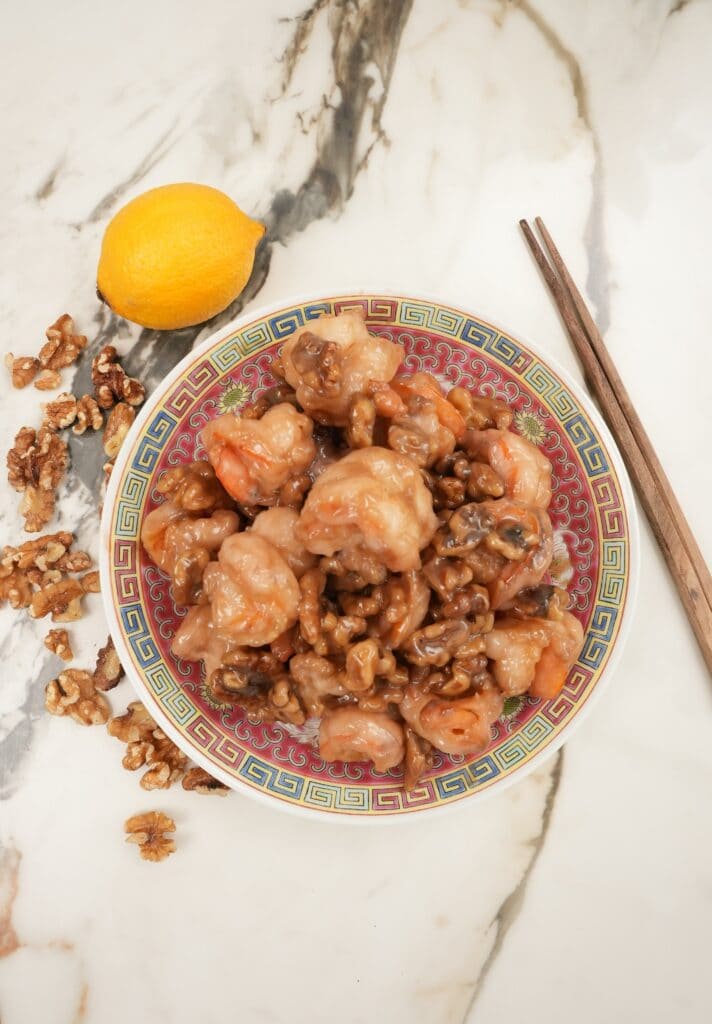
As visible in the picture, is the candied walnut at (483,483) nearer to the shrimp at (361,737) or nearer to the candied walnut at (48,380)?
the shrimp at (361,737)

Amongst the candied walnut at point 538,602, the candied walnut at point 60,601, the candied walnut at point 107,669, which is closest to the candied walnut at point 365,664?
the candied walnut at point 538,602

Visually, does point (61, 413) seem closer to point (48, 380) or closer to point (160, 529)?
point (48, 380)

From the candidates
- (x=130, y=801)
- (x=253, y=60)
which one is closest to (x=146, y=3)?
(x=253, y=60)

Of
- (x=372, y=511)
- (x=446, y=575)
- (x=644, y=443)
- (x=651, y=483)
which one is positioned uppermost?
(x=644, y=443)

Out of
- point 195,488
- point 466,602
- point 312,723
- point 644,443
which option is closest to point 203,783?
point 312,723

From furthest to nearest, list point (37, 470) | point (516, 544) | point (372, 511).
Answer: point (37, 470) < point (516, 544) < point (372, 511)

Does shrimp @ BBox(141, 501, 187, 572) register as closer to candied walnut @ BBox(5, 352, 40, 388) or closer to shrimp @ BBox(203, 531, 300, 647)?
shrimp @ BBox(203, 531, 300, 647)
